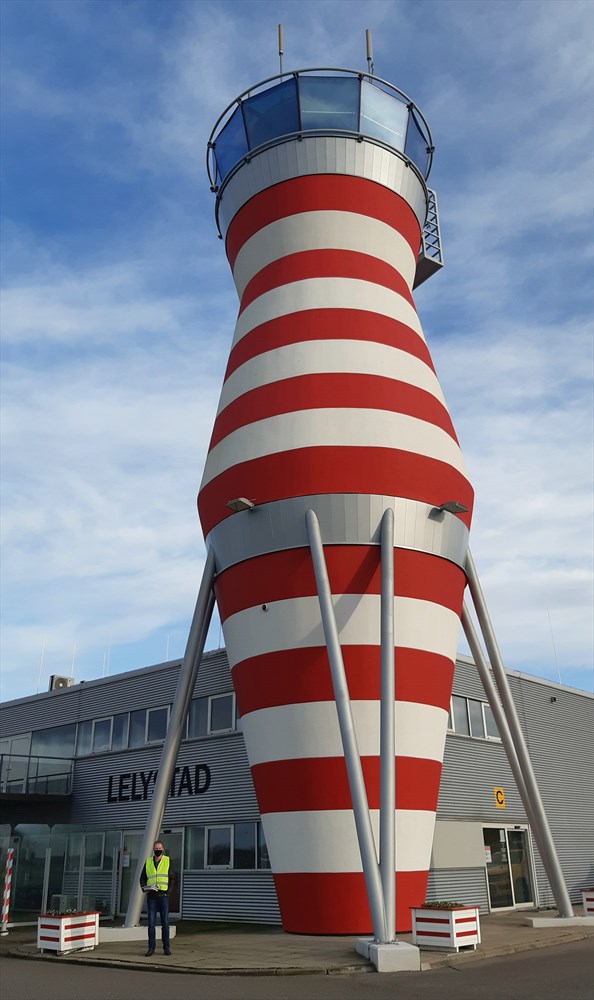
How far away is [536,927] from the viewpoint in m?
17.4

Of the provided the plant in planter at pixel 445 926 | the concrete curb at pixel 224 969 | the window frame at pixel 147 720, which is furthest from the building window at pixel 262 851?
the plant in planter at pixel 445 926

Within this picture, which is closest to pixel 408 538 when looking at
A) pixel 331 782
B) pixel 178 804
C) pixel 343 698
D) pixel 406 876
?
pixel 343 698

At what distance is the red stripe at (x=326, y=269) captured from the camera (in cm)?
1844

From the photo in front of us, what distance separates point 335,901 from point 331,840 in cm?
98

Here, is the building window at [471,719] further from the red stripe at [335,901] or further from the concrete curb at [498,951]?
the red stripe at [335,901]

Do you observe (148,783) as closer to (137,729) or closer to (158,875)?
(137,729)

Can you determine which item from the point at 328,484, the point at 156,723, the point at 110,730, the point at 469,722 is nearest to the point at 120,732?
the point at 110,730

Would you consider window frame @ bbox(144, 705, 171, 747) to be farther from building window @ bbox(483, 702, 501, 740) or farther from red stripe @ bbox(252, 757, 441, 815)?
red stripe @ bbox(252, 757, 441, 815)

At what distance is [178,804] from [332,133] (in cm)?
1838

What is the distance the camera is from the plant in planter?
1320 centimetres

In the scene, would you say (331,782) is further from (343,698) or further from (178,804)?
(178,804)

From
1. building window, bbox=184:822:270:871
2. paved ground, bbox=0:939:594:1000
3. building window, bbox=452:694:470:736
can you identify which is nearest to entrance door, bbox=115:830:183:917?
building window, bbox=184:822:270:871

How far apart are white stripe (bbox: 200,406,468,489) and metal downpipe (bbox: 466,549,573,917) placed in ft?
9.49

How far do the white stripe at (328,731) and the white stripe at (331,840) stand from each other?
3.32ft
